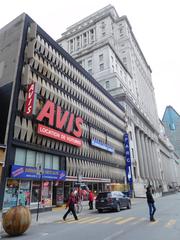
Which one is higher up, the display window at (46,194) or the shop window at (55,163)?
the shop window at (55,163)

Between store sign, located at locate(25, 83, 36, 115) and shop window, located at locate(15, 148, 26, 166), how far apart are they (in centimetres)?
381

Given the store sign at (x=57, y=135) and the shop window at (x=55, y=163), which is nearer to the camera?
the store sign at (x=57, y=135)

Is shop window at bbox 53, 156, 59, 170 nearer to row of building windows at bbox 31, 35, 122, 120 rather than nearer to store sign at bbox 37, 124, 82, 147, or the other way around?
store sign at bbox 37, 124, 82, 147

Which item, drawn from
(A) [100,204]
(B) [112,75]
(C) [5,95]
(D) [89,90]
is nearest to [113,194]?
(A) [100,204]

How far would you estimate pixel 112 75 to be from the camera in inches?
2266

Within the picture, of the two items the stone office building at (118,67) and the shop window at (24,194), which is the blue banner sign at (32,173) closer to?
the shop window at (24,194)

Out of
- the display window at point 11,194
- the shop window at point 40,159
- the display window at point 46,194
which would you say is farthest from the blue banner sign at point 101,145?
the display window at point 11,194

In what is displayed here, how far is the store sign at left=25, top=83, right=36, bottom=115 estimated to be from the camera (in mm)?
20172

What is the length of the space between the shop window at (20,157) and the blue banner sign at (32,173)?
0.79 meters

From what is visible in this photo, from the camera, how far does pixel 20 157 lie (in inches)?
763

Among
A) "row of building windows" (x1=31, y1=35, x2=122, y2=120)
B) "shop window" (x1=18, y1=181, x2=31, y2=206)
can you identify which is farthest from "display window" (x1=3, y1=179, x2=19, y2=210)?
"row of building windows" (x1=31, y1=35, x2=122, y2=120)

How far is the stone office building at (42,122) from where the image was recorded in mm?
19000

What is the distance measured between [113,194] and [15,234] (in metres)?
9.88

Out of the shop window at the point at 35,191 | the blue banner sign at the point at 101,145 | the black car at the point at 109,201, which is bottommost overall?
the black car at the point at 109,201
